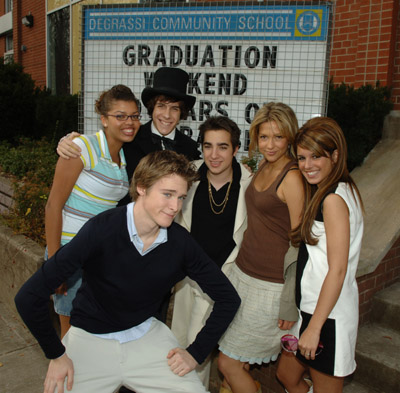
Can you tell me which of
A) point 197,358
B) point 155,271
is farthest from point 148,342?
point 155,271

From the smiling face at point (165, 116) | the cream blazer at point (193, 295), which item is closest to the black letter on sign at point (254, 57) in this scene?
the smiling face at point (165, 116)

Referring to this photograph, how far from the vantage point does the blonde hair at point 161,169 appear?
2012 mm

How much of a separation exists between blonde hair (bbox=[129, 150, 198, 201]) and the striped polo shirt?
1.82ft

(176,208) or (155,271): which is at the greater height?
(176,208)

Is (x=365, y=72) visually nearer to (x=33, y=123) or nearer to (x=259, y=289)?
(x=259, y=289)

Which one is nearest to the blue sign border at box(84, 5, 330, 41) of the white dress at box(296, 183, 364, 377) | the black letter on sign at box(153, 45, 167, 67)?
the black letter on sign at box(153, 45, 167, 67)

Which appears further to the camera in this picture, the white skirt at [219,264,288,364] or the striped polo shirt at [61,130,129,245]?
the striped polo shirt at [61,130,129,245]

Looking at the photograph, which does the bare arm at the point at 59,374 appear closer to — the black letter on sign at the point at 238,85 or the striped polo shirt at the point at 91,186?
the striped polo shirt at the point at 91,186

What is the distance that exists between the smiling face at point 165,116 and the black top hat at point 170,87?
7 centimetres

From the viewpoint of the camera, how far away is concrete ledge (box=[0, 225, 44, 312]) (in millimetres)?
4129

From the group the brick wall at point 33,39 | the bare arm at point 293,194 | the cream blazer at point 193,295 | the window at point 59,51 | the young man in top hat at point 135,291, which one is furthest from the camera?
the brick wall at point 33,39

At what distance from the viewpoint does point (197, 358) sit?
2.12m

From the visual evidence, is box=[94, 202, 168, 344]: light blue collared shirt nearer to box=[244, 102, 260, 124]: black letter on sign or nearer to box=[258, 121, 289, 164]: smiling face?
box=[258, 121, 289, 164]: smiling face

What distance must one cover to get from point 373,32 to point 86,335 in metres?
5.14
